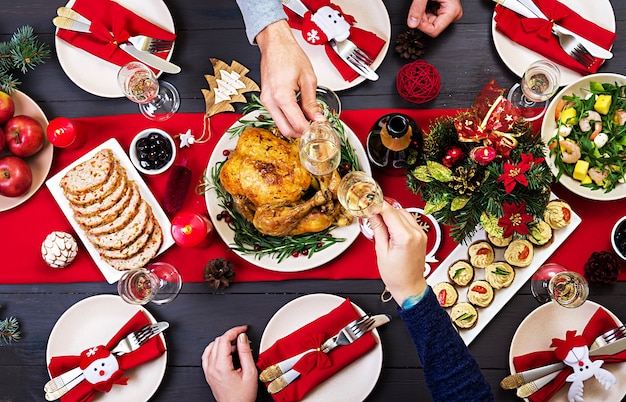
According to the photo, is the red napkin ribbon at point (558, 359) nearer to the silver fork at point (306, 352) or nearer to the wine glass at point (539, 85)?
the silver fork at point (306, 352)

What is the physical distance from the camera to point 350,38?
1662 mm

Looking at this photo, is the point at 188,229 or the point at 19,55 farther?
the point at 19,55

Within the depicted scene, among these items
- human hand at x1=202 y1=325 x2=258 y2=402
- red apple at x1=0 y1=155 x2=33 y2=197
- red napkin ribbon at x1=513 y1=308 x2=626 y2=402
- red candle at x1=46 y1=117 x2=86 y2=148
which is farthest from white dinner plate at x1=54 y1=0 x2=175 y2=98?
red napkin ribbon at x1=513 y1=308 x2=626 y2=402

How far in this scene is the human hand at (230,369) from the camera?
159cm

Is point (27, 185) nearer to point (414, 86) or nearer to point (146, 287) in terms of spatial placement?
point (146, 287)

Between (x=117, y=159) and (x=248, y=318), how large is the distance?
643 mm

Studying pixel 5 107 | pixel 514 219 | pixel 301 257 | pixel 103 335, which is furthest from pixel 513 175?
pixel 5 107

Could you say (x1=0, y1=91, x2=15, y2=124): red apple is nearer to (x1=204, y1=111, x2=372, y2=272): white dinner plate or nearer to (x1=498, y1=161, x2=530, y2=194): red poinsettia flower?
(x1=204, y1=111, x2=372, y2=272): white dinner plate

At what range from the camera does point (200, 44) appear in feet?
→ 5.85

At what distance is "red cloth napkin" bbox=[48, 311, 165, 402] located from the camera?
1.60 meters

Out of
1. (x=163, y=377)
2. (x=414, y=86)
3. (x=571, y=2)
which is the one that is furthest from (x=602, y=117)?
(x=163, y=377)

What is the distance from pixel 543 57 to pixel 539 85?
→ 0.13m

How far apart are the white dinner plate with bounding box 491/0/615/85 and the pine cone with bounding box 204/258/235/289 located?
Result: 3.43 feet

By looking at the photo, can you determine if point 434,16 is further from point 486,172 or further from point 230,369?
point 230,369
